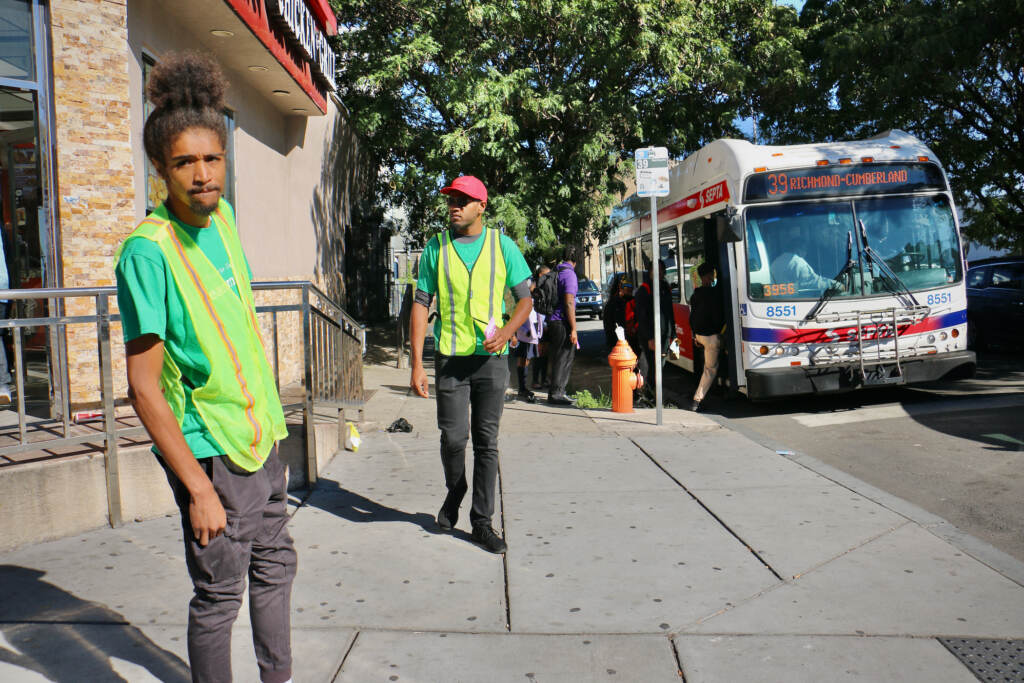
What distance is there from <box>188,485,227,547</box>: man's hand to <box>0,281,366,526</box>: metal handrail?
8.56 ft

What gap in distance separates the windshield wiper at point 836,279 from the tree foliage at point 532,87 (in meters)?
5.46

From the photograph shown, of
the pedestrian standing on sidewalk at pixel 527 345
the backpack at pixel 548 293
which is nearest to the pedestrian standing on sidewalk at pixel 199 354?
the pedestrian standing on sidewalk at pixel 527 345

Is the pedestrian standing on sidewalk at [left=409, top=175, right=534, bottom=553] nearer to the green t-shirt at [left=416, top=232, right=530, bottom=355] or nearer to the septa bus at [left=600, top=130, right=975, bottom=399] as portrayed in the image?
the green t-shirt at [left=416, top=232, right=530, bottom=355]

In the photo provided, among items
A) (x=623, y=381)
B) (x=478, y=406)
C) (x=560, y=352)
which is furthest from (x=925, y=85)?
(x=478, y=406)

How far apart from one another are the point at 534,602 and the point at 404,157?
14573 mm

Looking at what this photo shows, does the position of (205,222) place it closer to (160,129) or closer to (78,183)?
(160,129)

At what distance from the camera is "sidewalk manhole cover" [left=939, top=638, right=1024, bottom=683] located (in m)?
3.08

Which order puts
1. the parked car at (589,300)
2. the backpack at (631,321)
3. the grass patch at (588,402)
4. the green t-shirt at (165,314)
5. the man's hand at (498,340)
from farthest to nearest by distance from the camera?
the parked car at (589,300), the backpack at (631,321), the grass patch at (588,402), the man's hand at (498,340), the green t-shirt at (165,314)

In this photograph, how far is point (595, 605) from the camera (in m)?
3.78

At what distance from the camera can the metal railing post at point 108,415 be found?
477cm

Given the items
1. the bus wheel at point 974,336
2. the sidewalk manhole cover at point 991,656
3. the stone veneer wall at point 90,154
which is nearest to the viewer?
the sidewalk manhole cover at point 991,656

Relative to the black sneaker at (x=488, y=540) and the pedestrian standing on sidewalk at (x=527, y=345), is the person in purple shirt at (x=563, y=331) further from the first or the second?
the black sneaker at (x=488, y=540)

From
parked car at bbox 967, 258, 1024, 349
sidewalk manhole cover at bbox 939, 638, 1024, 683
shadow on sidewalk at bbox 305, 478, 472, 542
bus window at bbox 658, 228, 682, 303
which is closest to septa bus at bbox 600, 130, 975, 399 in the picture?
bus window at bbox 658, 228, 682, 303

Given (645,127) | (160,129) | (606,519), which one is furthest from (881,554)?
(645,127)
